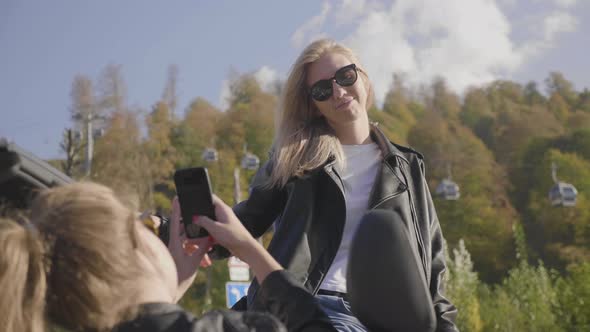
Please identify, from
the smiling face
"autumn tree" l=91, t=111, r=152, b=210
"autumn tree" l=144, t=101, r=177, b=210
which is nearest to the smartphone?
the smiling face

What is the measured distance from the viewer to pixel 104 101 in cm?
3462

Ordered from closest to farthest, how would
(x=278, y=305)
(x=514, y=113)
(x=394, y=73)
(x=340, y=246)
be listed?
(x=278, y=305)
(x=340, y=246)
(x=514, y=113)
(x=394, y=73)

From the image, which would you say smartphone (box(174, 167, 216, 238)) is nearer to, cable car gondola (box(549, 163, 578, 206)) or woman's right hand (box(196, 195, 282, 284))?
woman's right hand (box(196, 195, 282, 284))

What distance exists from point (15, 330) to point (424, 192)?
59.9 inches

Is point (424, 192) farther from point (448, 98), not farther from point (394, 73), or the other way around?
point (394, 73)

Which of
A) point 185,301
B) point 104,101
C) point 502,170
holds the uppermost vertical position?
point 104,101

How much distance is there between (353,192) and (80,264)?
4.04ft

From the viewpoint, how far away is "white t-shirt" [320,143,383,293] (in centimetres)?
254

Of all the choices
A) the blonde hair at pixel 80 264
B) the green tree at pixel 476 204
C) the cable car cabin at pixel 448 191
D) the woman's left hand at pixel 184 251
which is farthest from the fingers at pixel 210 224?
the green tree at pixel 476 204

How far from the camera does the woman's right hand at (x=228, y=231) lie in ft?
6.09

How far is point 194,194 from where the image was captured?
6.39ft

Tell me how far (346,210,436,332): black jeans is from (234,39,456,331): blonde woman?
0.59m

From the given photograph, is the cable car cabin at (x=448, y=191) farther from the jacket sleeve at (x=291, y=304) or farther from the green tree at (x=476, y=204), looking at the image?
the jacket sleeve at (x=291, y=304)

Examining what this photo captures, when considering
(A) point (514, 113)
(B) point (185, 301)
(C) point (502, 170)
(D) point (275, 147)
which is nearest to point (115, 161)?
(B) point (185, 301)
